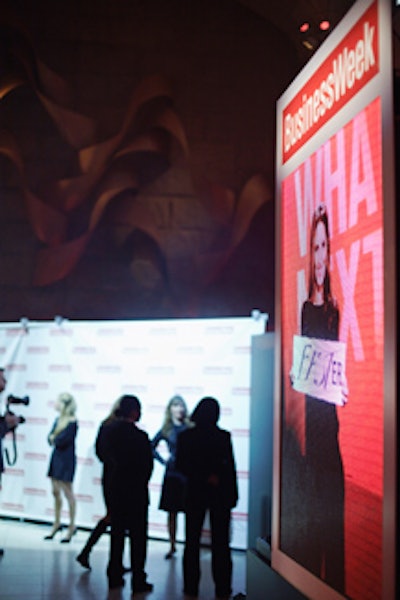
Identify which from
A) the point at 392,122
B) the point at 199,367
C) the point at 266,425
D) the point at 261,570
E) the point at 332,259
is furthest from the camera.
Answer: the point at 199,367

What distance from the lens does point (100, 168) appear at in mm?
9703

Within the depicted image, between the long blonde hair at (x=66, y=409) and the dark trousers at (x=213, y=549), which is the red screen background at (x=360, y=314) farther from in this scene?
the long blonde hair at (x=66, y=409)

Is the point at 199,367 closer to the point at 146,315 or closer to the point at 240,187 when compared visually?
the point at 146,315

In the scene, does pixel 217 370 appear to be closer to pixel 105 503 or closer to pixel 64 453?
pixel 64 453

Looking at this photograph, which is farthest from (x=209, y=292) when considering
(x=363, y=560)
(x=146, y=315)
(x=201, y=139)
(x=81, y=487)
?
(x=363, y=560)

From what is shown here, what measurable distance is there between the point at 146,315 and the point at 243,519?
3271 mm

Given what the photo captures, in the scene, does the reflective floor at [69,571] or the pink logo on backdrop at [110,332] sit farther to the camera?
the pink logo on backdrop at [110,332]

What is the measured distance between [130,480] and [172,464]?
139 cm

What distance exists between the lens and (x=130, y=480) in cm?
571

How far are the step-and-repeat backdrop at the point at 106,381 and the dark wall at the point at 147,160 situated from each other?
1374mm

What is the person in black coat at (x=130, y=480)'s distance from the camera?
570cm

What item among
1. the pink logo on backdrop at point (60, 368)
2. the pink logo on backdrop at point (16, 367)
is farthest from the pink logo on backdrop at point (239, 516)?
the pink logo on backdrop at point (16, 367)

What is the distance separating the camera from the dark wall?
9.68 m

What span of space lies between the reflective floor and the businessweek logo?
3.93 meters
